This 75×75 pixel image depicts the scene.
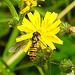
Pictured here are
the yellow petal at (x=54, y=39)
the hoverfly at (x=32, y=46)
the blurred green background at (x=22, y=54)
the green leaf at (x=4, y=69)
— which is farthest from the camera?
the blurred green background at (x=22, y=54)

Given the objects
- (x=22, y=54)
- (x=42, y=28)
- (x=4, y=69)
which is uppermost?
(x=42, y=28)

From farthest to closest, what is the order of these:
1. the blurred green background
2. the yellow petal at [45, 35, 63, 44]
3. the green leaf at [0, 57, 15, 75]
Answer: the blurred green background → the green leaf at [0, 57, 15, 75] → the yellow petal at [45, 35, 63, 44]

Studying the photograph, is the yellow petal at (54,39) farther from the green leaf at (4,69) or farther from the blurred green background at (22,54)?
the green leaf at (4,69)

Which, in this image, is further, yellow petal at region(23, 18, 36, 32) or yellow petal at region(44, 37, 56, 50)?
yellow petal at region(23, 18, 36, 32)

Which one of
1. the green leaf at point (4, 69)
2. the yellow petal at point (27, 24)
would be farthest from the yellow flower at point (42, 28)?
the green leaf at point (4, 69)

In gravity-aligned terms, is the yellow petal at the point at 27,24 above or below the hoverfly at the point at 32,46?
above

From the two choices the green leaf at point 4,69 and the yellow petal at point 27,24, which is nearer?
the yellow petal at point 27,24

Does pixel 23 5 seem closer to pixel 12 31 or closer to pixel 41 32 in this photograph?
pixel 41 32

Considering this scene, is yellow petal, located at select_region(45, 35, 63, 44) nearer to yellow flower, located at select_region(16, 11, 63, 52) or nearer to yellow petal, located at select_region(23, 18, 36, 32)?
yellow flower, located at select_region(16, 11, 63, 52)

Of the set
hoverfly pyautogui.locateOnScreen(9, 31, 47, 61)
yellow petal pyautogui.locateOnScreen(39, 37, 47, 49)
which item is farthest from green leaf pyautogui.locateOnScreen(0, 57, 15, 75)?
yellow petal pyautogui.locateOnScreen(39, 37, 47, 49)

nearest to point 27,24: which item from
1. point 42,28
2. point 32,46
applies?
point 42,28

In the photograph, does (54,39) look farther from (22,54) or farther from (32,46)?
(22,54)
